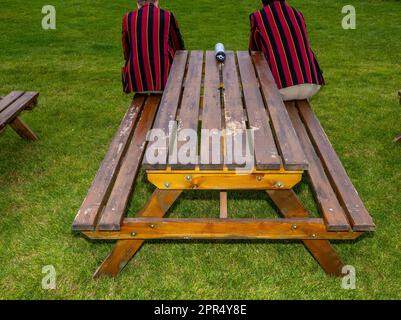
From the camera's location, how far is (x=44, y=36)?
378 inches

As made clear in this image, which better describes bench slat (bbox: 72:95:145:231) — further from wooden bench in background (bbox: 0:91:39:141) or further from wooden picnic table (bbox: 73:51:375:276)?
wooden bench in background (bbox: 0:91:39:141)

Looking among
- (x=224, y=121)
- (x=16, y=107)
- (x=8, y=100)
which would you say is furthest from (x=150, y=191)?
(x=8, y=100)

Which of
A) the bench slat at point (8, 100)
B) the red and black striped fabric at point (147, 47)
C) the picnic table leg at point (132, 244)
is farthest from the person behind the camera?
the bench slat at point (8, 100)

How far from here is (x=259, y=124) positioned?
2.64 metres

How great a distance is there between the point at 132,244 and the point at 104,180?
42cm

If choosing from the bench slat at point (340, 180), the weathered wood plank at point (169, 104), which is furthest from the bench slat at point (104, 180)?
the bench slat at point (340, 180)

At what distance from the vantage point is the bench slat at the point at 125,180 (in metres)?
2.50

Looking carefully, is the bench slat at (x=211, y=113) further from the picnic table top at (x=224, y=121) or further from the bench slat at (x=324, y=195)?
the bench slat at (x=324, y=195)

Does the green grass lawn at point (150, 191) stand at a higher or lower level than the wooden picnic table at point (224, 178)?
lower

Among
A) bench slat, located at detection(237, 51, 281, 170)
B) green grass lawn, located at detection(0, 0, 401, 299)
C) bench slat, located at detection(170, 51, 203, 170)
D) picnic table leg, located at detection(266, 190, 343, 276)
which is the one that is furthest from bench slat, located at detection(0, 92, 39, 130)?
picnic table leg, located at detection(266, 190, 343, 276)

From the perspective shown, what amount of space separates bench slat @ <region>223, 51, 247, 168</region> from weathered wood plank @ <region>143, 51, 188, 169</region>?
0.32 metres

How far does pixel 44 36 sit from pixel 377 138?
7.32m

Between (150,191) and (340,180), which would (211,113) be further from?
(150,191)

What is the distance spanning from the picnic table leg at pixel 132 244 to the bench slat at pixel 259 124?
56 centimetres
